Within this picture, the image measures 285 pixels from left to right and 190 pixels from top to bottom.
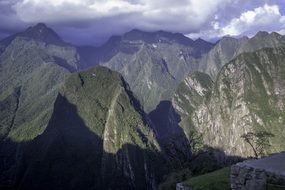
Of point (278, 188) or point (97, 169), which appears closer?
point (278, 188)

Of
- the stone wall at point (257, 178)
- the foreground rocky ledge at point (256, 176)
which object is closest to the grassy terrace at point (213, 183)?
the foreground rocky ledge at point (256, 176)

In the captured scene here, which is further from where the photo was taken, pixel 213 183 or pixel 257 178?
pixel 213 183

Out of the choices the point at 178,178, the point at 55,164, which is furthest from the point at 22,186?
the point at 178,178

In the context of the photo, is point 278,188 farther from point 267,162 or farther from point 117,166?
point 117,166

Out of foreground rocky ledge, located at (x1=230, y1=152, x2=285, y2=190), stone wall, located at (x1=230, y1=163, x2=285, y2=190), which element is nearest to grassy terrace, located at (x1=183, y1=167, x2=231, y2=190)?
foreground rocky ledge, located at (x1=230, y1=152, x2=285, y2=190)

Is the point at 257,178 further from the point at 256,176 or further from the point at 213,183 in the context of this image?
the point at 213,183

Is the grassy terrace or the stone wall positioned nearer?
the stone wall

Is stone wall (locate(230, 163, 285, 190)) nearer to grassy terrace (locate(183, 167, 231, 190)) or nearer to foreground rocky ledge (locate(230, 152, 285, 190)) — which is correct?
foreground rocky ledge (locate(230, 152, 285, 190))

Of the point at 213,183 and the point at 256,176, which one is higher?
the point at 213,183

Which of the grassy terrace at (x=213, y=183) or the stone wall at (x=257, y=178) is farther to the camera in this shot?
the grassy terrace at (x=213, y=183)

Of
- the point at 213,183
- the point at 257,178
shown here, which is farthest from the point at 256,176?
the point at 213,183

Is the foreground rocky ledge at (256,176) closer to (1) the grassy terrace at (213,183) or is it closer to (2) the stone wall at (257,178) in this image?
(2) the stone wall at (257,178)
